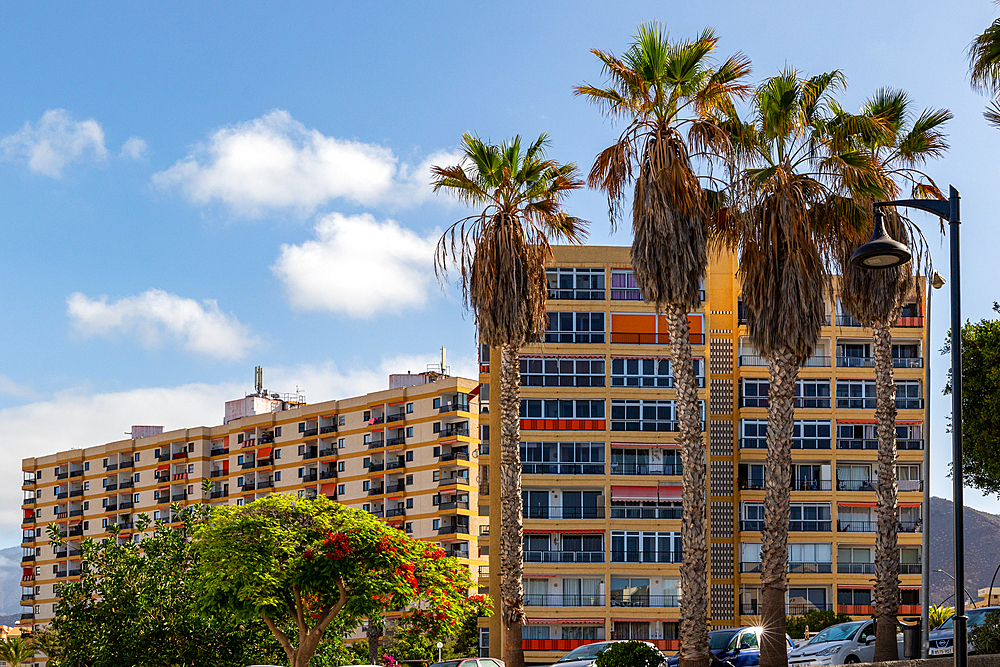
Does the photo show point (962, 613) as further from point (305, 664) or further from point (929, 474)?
point (305, 664)

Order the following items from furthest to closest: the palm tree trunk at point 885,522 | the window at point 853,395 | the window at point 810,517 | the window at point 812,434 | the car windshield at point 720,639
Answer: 1. the window at point 853,395
2. the window at point 812,434
3. the window at point 810,517
4. the car windshield at point 720,639
5. the palm tree trunk at point 885,522

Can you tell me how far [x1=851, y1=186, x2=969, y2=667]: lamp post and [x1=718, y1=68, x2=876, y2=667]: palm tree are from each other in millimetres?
10451

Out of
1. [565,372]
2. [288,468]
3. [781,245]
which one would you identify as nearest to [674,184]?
[781,245]

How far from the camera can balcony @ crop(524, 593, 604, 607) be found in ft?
221

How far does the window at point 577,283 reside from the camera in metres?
69.4

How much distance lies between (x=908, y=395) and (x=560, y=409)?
72.6 ft

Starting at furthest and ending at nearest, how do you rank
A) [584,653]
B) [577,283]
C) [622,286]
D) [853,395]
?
1. [853,395]
2. [622,286]
3. [577,283]
4. [584,653]

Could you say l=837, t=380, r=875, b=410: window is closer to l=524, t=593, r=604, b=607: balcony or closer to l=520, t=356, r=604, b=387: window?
l=520, t=356, r=604, b=387: window

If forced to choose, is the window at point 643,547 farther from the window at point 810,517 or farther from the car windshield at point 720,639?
the car windshield at point 720,639

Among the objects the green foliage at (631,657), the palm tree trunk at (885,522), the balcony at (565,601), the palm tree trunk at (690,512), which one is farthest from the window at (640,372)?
the green foliage at (631,657)

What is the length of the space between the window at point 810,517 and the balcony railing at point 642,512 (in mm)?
8583

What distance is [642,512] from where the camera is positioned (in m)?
68.0

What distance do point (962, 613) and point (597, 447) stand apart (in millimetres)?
53058

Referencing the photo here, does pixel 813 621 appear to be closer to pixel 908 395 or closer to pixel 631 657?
pixel 908 395
